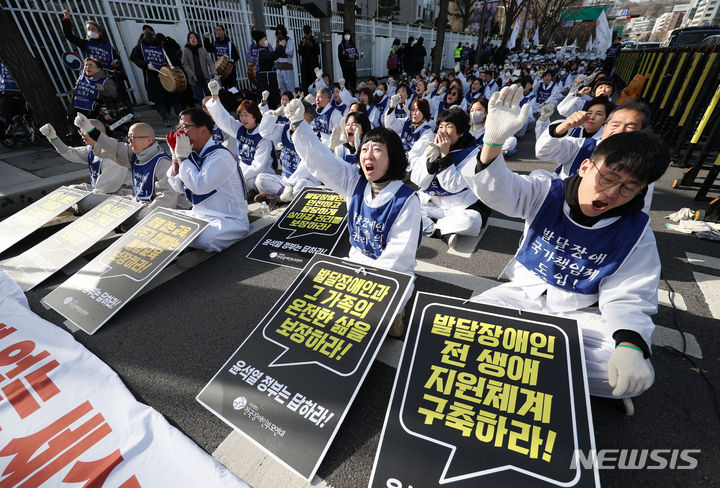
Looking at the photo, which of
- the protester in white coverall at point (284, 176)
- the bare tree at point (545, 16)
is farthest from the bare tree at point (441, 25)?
the bare tree at point (545, 16)

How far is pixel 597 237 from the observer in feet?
5.62

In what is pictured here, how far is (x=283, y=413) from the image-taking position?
1659mm

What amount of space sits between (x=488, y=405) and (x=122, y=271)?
3060mm

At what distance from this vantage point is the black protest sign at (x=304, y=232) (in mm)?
3281

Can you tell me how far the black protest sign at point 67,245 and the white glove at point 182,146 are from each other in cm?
84

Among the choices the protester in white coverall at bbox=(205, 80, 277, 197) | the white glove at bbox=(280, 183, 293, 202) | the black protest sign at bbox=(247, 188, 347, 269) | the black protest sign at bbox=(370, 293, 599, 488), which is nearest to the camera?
the black protest sign at bbox=(370, 293, 599, 488)

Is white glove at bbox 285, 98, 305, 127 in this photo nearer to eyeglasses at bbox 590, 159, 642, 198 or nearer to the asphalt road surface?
the asphalt road surface

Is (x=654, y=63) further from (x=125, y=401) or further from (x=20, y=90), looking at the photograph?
(x=20, y=90)

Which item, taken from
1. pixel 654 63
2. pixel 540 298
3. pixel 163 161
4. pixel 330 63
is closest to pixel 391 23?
pixel 330 63

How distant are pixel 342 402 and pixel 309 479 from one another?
354mm

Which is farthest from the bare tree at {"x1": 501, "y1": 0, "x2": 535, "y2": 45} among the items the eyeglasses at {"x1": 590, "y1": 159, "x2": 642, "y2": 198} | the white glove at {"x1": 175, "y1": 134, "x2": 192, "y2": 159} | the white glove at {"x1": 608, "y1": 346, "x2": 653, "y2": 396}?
the white glove at {"x1": 608, "y1": 346, "x2": 653, "y2": 396}

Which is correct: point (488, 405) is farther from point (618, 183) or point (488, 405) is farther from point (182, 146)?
point (182, 146)

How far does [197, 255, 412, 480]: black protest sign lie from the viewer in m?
1.60

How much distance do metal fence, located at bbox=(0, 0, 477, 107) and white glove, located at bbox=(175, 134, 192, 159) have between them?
7597mm
